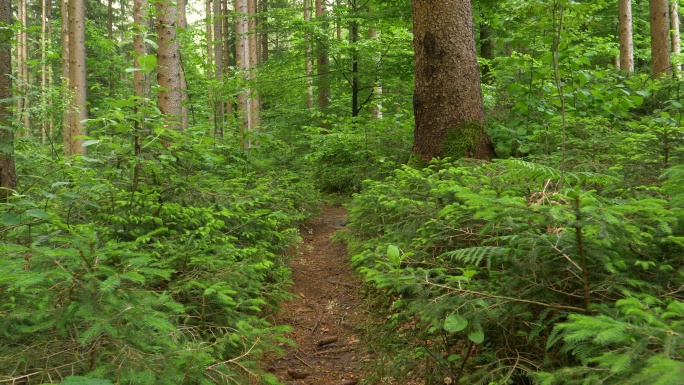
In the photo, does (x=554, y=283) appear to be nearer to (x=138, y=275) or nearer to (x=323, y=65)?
(x=138, y=275)

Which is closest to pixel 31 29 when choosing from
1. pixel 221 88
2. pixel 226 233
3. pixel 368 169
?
pixel 226 233

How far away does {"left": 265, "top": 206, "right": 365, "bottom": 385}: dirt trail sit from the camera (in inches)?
140

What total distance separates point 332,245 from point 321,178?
2.93 m

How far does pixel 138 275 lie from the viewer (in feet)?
6.84

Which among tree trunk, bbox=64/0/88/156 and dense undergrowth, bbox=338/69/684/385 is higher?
tree trunk, bbox=64/0/88/156

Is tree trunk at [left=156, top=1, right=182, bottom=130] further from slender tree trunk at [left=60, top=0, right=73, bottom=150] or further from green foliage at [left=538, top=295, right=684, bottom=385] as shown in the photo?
green foliage at [left=538, top=295, right=684, bottom=385]

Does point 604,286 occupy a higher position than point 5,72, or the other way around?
point 5,72

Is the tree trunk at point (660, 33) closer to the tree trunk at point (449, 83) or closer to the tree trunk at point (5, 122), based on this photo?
the tree trunk at point (449, 83)

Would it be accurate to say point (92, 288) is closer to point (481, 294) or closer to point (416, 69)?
point (481, 294)

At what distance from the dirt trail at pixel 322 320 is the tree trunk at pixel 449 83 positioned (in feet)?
6.21

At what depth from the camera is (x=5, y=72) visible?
15.2ft

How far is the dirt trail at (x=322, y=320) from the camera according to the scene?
140 inches

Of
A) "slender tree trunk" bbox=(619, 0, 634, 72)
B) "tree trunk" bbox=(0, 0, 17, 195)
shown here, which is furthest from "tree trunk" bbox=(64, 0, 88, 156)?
"slender tree trunk" bbox=(619, 0, 634, 72)

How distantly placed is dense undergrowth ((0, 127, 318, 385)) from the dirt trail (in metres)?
0.33
